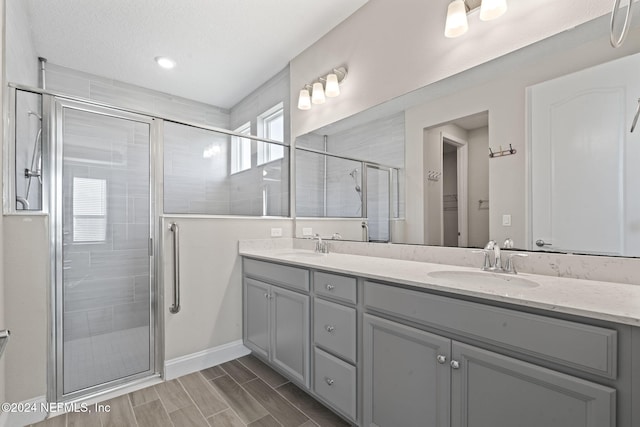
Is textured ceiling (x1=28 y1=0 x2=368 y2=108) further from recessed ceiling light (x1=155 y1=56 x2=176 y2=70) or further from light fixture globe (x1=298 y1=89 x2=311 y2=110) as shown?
light fixture globe (x1=298 y1=89 x2=311 y2=110)

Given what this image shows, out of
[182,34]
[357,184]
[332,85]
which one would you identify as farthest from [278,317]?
[182,34]

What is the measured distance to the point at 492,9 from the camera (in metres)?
1.45

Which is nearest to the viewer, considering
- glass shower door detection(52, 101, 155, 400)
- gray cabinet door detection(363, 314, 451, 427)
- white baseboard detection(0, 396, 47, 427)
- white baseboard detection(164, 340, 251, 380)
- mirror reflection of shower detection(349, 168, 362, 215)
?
gray cabinet door detection(363, 314, 451, 427)

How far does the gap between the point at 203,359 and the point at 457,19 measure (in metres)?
2.79

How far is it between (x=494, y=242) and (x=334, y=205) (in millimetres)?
1338

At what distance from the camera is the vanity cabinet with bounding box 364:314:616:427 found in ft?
2.79

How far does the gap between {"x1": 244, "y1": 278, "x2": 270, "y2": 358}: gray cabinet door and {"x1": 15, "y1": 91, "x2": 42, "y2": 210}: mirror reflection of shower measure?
1450mm

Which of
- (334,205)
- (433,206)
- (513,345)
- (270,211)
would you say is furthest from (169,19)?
(513,345)

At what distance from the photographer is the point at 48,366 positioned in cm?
174

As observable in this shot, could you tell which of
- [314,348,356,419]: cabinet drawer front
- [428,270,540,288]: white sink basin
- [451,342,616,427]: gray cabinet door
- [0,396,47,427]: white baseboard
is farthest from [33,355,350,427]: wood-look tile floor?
[428,270,540,288]: white sink basin

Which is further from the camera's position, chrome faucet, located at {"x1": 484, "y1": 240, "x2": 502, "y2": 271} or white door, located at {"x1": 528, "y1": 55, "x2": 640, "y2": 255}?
chrome faucet, located at {"x1": 484, "y1": 240, "x2": 502, "y2": 271}

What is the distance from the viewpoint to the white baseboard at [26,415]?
5.23ft

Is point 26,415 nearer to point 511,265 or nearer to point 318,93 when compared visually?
point 511,265

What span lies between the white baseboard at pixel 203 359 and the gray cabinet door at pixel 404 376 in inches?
55.2
